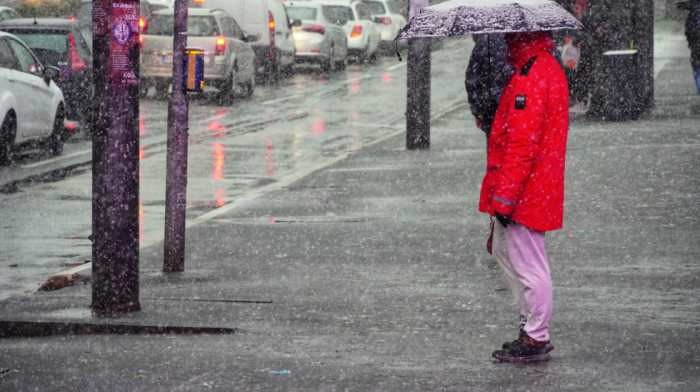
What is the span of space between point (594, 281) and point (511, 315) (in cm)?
119

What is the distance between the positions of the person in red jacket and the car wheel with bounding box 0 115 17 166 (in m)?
10.5

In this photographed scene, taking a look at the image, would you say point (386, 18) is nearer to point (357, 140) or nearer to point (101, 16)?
point (357, 140)

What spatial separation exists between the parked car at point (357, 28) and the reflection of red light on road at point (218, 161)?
19273 mm

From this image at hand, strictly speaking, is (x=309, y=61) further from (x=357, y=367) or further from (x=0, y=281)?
(x=357, y=367)

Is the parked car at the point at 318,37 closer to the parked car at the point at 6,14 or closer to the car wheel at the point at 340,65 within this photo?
the car wheel at the point at 340,65

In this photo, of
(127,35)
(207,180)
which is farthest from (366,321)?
(207,180)

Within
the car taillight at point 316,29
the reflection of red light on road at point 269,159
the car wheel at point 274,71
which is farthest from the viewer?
the car taillight at point 316,29

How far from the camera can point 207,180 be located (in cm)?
1509

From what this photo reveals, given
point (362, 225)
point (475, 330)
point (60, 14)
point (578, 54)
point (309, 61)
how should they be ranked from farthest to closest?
1. point (60, 14)
2. point (309, 61)
3. point (578, 54)
4. point (362, 225)
5. point (475, 330)

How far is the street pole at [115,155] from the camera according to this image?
773cm

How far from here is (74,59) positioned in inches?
806

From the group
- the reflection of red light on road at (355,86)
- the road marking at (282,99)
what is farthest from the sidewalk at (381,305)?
the reflection of red light on road at (355,86)

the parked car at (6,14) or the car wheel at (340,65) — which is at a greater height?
the parked car at (6,14)

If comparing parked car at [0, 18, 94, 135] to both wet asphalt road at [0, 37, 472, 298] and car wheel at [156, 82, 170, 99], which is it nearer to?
wet asphalt road at [0, 37, 472, 298]
